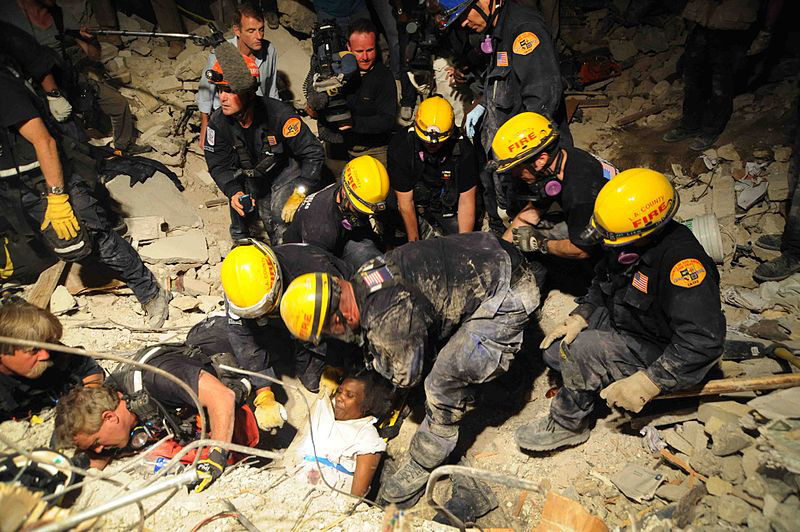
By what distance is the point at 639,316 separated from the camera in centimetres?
323

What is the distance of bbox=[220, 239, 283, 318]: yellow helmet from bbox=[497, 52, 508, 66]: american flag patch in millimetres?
2631

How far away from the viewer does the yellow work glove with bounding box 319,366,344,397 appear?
146 inches

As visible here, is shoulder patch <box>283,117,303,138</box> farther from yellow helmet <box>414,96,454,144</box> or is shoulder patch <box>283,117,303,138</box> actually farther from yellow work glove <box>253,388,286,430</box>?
yellow work glove <box>253,388,286,430</box>

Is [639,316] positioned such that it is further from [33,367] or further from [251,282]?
[33,367]

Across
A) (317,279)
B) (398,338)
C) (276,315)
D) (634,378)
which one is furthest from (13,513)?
(634,378)

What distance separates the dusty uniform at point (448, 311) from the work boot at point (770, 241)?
2.57 metres

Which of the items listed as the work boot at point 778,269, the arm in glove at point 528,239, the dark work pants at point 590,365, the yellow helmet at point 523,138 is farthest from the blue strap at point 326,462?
the work boot at point 778,269

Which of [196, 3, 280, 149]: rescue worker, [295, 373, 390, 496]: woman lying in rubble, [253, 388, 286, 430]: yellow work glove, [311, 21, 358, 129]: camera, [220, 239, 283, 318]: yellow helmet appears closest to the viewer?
[220, 239, 283, 318]: yellow helmet

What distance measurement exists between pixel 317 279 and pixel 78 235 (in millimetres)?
2711

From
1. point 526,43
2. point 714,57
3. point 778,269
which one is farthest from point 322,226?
point 714,57

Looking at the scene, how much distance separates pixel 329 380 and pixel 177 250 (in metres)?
2.59

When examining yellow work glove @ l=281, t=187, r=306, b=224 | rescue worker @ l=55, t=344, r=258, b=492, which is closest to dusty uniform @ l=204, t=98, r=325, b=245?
yellow work glove @ l=281, t=187, r=306, b=224

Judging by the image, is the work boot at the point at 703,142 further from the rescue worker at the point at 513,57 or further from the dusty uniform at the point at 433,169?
the dusty uniform at the point at 433,169

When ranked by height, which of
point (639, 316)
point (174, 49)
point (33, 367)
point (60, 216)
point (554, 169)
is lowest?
point (639, 316)
